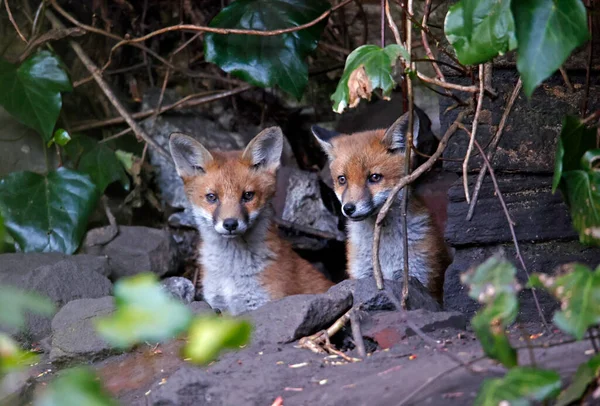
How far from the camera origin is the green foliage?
7.17 ft

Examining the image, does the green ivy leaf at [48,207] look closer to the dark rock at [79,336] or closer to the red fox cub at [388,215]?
the dark rock at [79,336]

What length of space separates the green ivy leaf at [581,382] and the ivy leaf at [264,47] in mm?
3708

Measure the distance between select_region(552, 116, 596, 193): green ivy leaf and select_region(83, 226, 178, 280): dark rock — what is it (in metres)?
3.85

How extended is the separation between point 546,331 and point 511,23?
5.34 feet

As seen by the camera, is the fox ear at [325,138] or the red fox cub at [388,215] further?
the fox ear at [325,138]

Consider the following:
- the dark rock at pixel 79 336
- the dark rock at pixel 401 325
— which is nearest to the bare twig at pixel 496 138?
the dark rock at pixel 401 325

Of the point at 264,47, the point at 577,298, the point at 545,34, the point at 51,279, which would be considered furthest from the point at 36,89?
the point at 577,298

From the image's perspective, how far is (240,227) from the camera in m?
5.43

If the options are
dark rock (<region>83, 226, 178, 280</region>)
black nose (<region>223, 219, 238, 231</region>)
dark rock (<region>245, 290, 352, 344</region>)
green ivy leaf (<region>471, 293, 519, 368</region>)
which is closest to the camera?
green ivy leaf (<region>471, 293, 519, 368</region>)

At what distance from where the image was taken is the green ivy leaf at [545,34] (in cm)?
266

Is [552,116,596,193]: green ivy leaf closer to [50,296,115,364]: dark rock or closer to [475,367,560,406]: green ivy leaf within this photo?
[475,367,560,406]: green ivy leaf

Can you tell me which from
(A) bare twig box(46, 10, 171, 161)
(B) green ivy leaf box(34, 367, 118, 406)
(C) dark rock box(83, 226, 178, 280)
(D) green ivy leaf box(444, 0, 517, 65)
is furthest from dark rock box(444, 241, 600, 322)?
(A) bare twig box(46, 10, 171, 161)

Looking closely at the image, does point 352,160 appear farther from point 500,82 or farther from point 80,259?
point 80,259

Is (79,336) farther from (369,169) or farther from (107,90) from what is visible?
(107,90)
